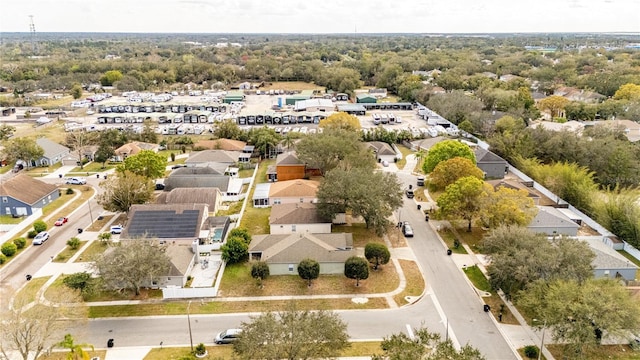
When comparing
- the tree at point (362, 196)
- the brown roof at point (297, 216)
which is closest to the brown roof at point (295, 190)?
the brown roof at point (297, 216)

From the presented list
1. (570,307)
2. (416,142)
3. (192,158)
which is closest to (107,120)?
(192,158)

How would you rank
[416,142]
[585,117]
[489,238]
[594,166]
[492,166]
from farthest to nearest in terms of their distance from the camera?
1. [585,117]
2. [416,142]
3. [492,166]
4. [594,166]
5. [489,238]

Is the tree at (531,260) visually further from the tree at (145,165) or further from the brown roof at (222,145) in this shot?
the brown roof at (222,145)

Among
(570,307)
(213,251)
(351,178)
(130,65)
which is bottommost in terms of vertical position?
(213,251)

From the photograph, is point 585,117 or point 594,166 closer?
point 594,166

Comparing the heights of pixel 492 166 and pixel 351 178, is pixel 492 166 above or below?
below

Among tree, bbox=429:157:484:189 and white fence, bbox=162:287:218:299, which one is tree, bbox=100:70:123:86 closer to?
tree, bbox=429:157:484:189

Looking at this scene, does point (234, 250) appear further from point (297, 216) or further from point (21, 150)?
point (21, 150)

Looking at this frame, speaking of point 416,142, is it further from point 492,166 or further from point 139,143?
point 139,143
